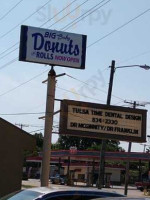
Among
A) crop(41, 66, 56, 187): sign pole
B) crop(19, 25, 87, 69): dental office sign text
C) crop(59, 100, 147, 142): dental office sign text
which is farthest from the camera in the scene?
crop(59, 100, 147, 142): dental office sign text

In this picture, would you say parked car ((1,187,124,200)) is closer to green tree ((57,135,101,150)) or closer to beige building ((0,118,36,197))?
beige building ((0,118,36,197))

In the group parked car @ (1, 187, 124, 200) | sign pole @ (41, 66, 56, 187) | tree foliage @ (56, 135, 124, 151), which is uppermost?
tree foliage @ (56, 135, 124, 151)

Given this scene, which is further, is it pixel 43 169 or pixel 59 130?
pixel 59 130


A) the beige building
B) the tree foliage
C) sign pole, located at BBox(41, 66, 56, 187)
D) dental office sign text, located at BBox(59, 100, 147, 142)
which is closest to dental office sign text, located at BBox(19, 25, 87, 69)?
sign pole, located at BBox(41, 66, 56, 187)

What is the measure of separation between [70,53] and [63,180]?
148 ft

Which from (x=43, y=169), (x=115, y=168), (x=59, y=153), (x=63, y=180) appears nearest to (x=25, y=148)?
(x=43, y=169)

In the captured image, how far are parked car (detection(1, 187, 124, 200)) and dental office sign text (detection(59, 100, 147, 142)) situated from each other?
17733mm

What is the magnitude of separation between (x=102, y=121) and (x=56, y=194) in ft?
65.4

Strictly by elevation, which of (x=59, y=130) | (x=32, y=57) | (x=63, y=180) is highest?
(x=32, y=57)

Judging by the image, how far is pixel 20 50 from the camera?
24594mm

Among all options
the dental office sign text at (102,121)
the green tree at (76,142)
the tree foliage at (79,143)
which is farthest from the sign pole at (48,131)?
the green tree at (76,142)

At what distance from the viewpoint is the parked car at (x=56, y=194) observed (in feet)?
26.0

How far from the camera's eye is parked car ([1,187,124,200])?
7.92 meters

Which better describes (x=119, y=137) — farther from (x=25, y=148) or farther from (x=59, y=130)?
(x=25, y=148)
